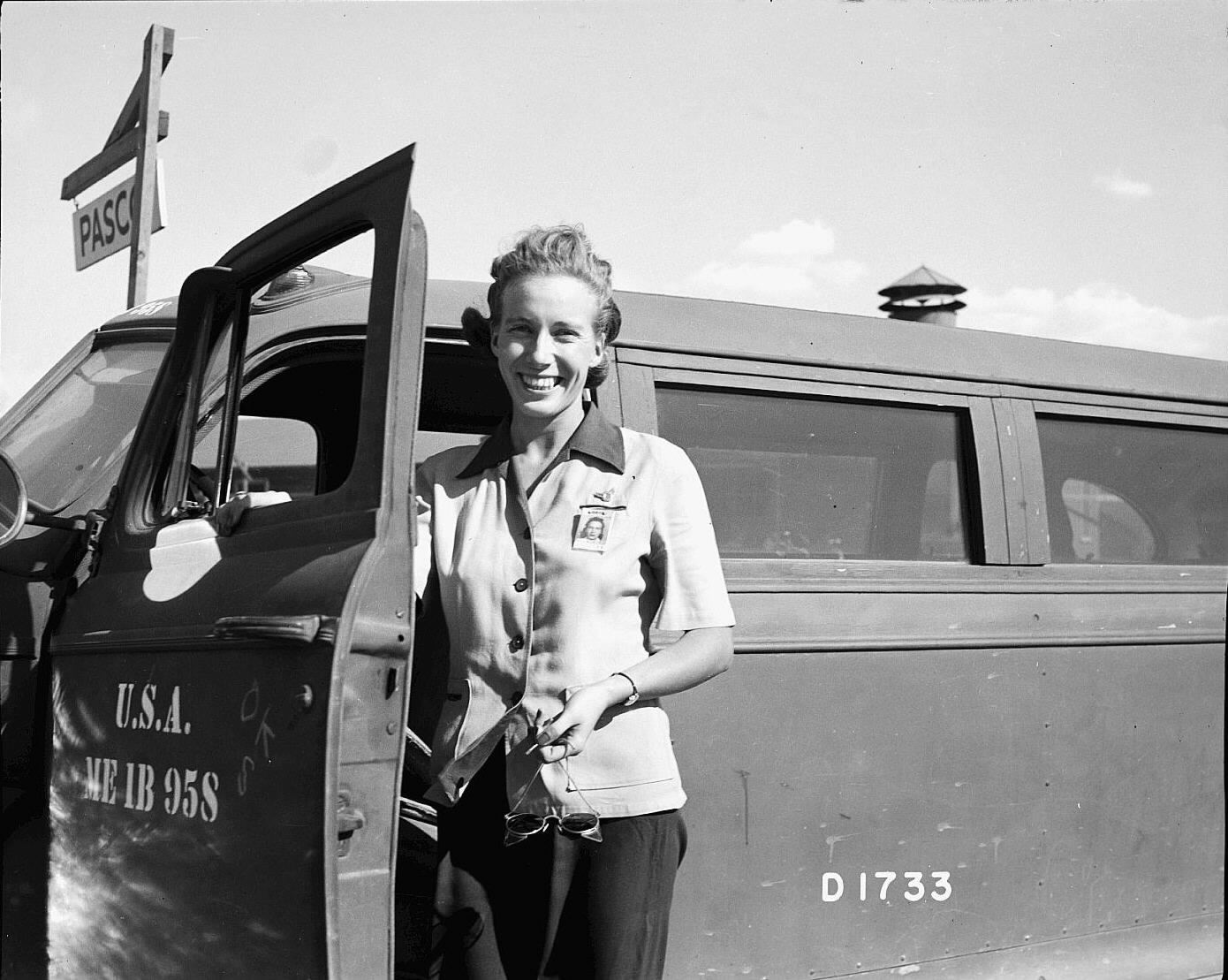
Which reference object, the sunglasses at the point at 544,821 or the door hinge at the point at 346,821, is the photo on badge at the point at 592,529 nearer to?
the sunglasses at the point at 544,821

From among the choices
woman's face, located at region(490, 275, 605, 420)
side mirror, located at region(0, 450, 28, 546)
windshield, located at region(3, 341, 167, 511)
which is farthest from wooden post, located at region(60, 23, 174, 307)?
woman's face, located at region(490, 275, 605, 420)

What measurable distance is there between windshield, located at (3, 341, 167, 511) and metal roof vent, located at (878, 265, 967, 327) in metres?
2.20

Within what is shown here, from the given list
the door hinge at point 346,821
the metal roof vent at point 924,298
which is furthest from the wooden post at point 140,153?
the door hinge at point 346,821

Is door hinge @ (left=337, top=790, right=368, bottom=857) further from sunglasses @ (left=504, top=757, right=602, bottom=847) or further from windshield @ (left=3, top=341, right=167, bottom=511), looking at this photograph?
windshield @ (left=3, top=341, right=167, bottom=511)

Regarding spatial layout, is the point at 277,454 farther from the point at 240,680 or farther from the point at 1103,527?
the point at 1103,527

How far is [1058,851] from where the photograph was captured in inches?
143

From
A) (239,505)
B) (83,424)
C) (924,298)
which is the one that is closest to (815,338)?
(239,505)

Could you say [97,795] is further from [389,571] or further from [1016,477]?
[1016,477]

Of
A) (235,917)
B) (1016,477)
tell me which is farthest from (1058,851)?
(235,917)

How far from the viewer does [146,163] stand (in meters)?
7.35

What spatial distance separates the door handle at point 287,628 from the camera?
1948mm

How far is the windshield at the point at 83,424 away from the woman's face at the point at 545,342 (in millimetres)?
1113

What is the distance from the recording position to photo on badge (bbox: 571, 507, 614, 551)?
2412 mm

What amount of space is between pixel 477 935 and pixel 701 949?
979mm
